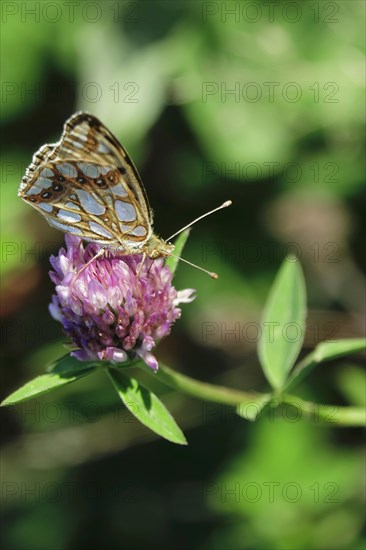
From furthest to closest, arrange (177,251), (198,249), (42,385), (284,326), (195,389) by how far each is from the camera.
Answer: (198,249) < (284,326) < (177,251) < (195,389) < (42,385)

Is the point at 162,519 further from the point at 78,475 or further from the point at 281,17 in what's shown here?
the point at 281,17

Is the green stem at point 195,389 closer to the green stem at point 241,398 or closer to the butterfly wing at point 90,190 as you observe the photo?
the green stem at point 241,398

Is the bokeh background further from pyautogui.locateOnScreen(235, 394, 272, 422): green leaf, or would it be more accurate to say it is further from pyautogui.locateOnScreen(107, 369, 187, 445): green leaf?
pyautogui.locateOnScreen(107, 369, 187, 445): green leaf

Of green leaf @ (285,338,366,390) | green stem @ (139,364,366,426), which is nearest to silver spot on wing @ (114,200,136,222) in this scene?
green stem @ (139,364,366,426)

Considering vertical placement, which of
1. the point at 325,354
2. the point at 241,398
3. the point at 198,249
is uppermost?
the point at 325,354

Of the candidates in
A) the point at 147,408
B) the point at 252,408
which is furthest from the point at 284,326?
the point at 147,408

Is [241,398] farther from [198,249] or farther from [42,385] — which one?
[198,249]

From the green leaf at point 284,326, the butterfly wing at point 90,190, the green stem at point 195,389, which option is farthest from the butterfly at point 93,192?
the green leaf at point 284,326

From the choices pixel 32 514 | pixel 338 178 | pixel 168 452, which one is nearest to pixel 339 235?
pixel 338 178
